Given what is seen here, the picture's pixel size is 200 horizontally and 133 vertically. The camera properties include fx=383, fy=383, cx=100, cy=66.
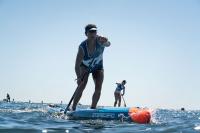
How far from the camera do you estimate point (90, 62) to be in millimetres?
9492

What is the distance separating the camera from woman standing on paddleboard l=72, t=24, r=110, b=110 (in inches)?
369

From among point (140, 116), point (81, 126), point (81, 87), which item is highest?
point (81, 87)

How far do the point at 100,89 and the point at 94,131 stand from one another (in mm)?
3904

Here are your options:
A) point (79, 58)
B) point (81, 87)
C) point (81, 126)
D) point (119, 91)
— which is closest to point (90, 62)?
point (79, 58)

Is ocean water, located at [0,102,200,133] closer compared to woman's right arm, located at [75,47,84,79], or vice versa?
ocean water, located at [0,102,200,133]

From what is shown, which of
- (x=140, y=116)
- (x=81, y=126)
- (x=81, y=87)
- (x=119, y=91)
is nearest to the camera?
(x=81, y=126)

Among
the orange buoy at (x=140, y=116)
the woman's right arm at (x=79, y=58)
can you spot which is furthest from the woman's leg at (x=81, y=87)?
the orange buoy at (x=140, y=116)

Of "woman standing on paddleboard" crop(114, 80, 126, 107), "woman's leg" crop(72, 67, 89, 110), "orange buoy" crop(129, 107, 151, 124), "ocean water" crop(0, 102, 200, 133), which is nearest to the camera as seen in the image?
"ocean water" crop(0, 102, 200, 133)

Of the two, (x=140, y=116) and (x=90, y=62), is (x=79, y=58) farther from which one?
(x=140, y=116)

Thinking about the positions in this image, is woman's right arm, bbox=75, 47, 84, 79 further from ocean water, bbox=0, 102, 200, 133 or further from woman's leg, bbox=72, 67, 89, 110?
ocean water, bbox=0, 102, 200, 133

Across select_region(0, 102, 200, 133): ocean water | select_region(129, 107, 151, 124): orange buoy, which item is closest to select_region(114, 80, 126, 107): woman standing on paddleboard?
select_region(0, 102, 200, 133): ocean water

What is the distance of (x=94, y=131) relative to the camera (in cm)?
575

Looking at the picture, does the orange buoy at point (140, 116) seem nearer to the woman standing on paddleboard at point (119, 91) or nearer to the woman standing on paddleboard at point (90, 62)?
the woman standing on paddleboard at point (90, 62)

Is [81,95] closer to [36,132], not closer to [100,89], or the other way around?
[100,89]
